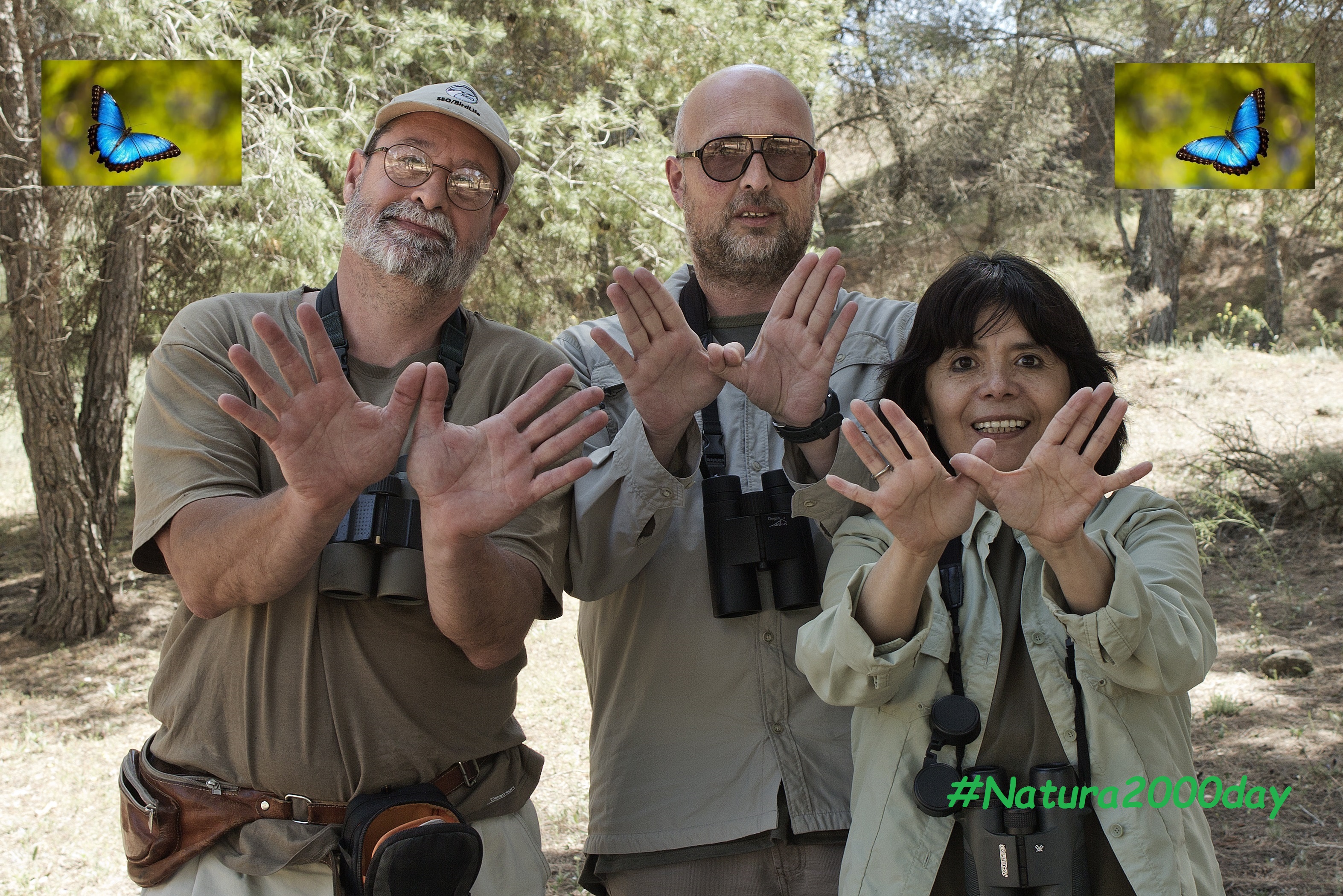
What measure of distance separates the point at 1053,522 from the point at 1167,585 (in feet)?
1.13

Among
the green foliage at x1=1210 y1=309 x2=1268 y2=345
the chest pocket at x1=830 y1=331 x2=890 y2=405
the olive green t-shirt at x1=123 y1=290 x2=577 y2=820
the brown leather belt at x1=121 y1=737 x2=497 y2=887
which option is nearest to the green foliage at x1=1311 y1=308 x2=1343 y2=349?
the green foliage at x1=1210 y1=309 x2=1268 y2=345

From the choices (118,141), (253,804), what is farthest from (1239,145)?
(118,141)

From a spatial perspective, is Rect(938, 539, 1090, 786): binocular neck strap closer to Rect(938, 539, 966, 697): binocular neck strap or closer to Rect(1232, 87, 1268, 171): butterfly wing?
Rect(938, 539, 966, 697): binocular neck strap

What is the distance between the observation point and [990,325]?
227 centimetres

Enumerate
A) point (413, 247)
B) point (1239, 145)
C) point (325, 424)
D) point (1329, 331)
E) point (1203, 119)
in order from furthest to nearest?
point (1329, 331)
point (1239, 145)
point (1203, 119)
point (413, 247)
point (325, 424)

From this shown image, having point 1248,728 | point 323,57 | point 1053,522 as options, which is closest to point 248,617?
point 1053,522

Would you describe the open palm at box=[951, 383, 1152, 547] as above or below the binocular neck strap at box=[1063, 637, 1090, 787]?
above

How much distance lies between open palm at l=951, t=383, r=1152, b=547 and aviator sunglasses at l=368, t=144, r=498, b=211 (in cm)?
140

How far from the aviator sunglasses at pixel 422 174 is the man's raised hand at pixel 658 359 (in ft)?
1.83

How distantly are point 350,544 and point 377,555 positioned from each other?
0.21ft

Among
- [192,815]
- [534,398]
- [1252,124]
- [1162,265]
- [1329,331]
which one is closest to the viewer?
[534,398]

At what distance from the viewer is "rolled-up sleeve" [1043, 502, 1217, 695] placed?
69.9 inches

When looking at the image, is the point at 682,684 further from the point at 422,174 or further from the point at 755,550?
the point at 422,174

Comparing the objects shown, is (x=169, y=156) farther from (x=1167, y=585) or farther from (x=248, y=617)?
(x=1167, y=585)
